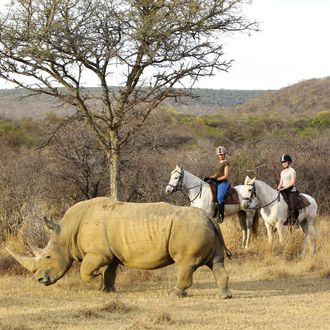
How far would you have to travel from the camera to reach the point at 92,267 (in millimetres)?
11625

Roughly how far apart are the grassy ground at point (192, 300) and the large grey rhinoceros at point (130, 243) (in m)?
0.39

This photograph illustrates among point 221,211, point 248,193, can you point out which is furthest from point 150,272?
point 221,211

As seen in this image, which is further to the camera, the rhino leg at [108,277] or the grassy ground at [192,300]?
the rhino leg at [108,277]

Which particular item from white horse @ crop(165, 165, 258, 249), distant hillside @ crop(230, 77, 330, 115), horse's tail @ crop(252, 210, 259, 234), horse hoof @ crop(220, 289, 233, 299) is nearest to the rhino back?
horse hoof @ crop(220, 289, 233, 299)

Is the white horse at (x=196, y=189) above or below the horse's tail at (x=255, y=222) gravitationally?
above

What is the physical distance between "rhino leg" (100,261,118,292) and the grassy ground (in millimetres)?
156

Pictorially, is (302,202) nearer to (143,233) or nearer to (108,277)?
(143,233)

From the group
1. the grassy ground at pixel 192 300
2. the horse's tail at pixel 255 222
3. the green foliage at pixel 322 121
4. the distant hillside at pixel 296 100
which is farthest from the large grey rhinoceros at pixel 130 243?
the distant hillside at pixel 296 100

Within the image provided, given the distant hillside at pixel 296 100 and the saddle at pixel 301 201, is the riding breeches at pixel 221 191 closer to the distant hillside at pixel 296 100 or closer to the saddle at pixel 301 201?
the saddle at pixel 301 201

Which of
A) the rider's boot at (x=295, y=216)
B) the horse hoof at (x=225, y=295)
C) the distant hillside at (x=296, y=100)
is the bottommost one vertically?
the distant hillside at (x=296, y=100)

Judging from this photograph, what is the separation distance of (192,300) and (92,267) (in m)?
1.69

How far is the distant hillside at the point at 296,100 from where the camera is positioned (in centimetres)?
8200

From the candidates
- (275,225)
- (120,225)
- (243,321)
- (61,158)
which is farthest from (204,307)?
(61,158)

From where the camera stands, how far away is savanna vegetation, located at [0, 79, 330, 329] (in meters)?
9.85
